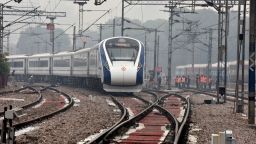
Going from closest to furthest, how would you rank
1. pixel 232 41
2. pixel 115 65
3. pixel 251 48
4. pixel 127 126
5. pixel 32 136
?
pixel 32 136, pixel 127 126, pixel 251 48, pixel 115 65, pixel 232 41

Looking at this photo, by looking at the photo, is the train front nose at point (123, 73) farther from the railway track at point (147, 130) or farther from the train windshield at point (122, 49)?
the railway track at point (147, 130)

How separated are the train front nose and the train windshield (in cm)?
55

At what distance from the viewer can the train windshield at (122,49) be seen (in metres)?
34.7

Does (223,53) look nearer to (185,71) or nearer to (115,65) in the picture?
(115,65)

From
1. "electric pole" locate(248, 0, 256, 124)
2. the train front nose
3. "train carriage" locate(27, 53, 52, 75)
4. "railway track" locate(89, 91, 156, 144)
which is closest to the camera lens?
"railway track" locate(89, 91, 156, 144)

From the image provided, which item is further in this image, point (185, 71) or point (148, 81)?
point (185, 71)

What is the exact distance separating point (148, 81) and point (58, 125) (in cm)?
4700

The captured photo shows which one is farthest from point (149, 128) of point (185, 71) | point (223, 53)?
point (185, 71)

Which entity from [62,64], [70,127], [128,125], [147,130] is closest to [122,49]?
[128,125]

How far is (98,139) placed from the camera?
12352 millimetres

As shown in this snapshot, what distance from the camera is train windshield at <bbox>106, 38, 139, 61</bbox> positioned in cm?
3472

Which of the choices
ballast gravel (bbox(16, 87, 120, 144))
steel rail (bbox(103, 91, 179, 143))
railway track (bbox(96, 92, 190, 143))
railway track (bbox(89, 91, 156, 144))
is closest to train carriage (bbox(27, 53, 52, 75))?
railway track (bbox(89, 91, 156, 144))

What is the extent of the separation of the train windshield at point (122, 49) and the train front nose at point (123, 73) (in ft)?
1.80

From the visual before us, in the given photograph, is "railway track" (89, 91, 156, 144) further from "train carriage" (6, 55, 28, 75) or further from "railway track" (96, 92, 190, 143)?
"train carriage" (6, 55, 28, 75)
